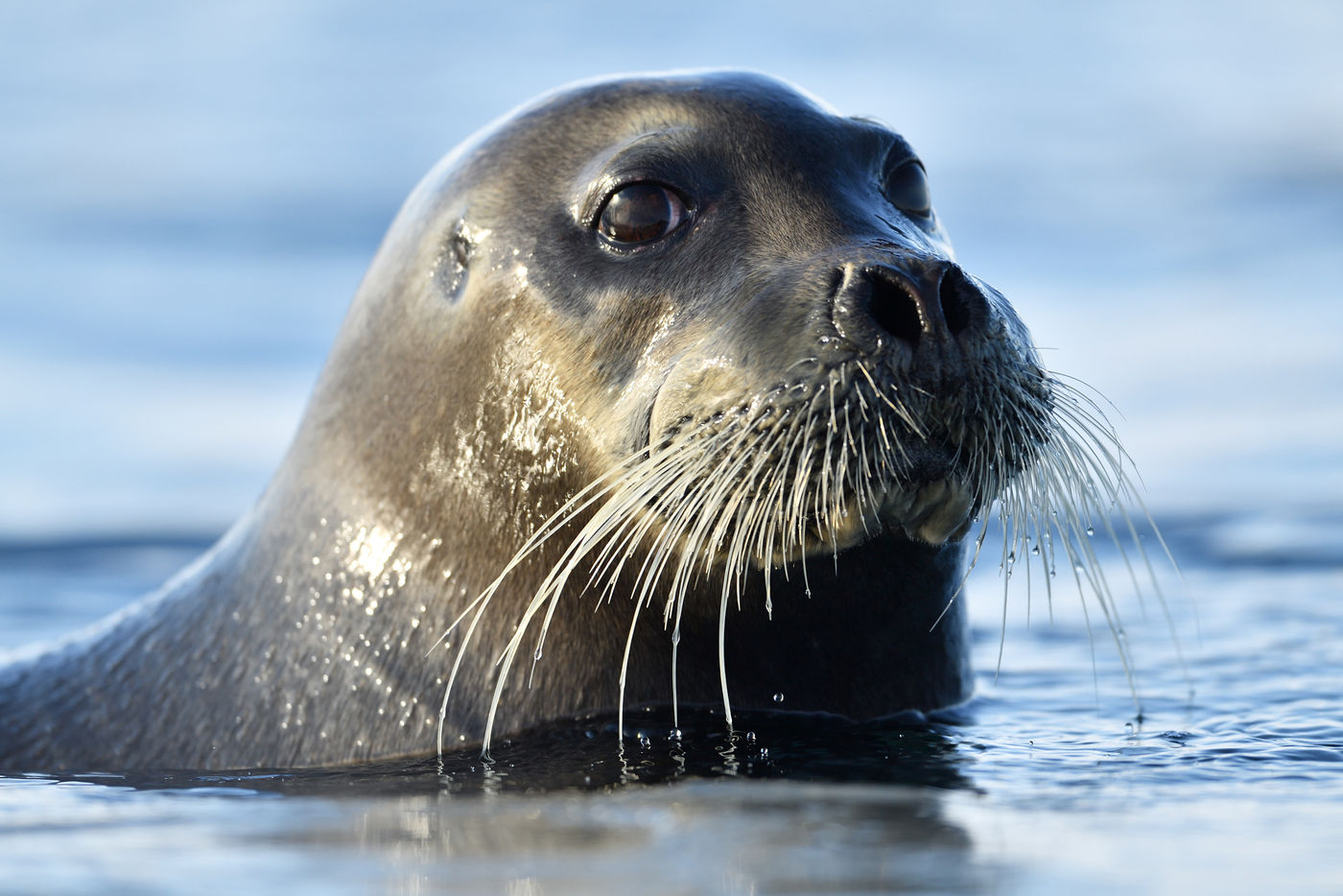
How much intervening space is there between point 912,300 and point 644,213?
34.3 inches

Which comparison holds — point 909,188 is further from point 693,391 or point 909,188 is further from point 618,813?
point 618,813

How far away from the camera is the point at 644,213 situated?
4.64m

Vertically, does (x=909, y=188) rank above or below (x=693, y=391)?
above

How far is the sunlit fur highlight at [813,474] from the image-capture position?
4.05 metres

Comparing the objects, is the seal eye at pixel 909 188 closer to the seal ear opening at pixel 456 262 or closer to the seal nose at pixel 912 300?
the seal nose at pixel 912 300

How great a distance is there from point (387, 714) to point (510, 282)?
1.15m

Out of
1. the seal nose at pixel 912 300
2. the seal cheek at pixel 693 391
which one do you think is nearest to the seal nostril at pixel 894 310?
the seal nose at pixel 912 300

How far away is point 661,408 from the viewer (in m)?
4.30

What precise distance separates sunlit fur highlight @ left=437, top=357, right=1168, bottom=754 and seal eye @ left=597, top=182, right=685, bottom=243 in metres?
0.62

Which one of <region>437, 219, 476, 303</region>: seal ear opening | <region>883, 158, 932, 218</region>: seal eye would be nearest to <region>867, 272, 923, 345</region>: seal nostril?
<region>883, 158, 932, 218</region>: seal eye

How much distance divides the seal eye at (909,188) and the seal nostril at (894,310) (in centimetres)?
89

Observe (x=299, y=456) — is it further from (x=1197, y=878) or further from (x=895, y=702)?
(x=1197, y=878)

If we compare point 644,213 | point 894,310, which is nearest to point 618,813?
point 894,310

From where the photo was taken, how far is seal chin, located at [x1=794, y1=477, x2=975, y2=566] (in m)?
4.12
